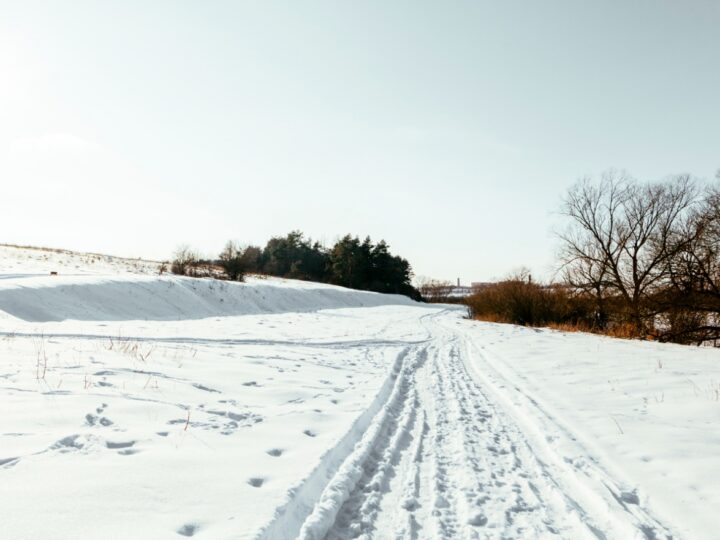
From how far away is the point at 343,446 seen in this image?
4074 mm

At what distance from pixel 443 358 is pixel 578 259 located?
2123 centimetres

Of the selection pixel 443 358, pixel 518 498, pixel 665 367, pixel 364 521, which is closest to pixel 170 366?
pixel 364 521

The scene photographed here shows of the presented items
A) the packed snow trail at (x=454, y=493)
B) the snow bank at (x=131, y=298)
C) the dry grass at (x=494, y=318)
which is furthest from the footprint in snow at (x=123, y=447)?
the dry grass at (x=494, y=318)

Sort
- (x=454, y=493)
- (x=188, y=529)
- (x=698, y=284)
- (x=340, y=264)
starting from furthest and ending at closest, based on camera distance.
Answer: (x=340, y=264) → (x=698, y=284) → (x=454, y=493) → (x=188, y=529)

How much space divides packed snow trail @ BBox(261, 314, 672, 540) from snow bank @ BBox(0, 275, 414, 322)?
12579 millimetres

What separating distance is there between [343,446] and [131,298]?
15518 millimetres

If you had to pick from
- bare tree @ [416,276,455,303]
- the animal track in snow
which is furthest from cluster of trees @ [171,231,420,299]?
the animal track in snow

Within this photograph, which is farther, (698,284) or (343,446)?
(698,284)

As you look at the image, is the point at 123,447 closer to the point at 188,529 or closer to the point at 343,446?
Answer: the point at 188,529

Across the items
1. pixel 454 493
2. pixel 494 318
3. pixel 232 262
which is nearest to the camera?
pixel 454 493

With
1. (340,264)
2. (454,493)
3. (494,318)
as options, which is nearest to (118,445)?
(454,493)

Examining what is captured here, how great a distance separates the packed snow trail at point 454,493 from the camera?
108 inches

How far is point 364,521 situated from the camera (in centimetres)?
283

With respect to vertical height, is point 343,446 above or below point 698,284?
below
